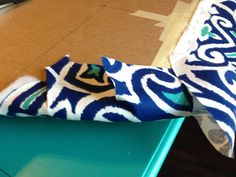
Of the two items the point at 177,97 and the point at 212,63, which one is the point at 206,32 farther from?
→ the point at 177,97

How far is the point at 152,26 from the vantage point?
627 millimetres

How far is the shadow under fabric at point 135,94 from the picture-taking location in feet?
1.34

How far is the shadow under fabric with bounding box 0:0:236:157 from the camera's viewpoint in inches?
16.1

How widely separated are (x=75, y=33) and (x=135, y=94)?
0.25m

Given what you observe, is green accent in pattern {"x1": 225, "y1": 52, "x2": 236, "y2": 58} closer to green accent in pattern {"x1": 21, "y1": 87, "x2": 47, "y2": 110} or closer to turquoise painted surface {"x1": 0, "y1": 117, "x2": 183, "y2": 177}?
turquoise painted surface {"x1": 0, "y1": 117, "x2": 183, "y2": 177}

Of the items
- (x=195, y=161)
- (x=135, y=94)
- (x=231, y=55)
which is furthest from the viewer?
(x=195, y=161)

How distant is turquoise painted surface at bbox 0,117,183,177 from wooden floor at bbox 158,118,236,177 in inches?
23.5

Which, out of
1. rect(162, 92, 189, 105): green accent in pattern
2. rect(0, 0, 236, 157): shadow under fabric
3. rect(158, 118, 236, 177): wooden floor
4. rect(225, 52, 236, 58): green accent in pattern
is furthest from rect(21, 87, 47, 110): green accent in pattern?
rect(158, 118, 236, 177): wooden floor

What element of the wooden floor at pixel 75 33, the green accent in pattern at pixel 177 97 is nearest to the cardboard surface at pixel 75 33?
the wooden floor at pixel 75 33

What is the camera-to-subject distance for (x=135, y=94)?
0.42 m

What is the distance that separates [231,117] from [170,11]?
1.13 ft

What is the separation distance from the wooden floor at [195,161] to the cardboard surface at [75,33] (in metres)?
0.47

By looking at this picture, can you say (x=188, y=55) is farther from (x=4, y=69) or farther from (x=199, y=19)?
(x=4, y=69)

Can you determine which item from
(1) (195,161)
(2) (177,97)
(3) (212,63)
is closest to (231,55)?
(3) (212,63)
